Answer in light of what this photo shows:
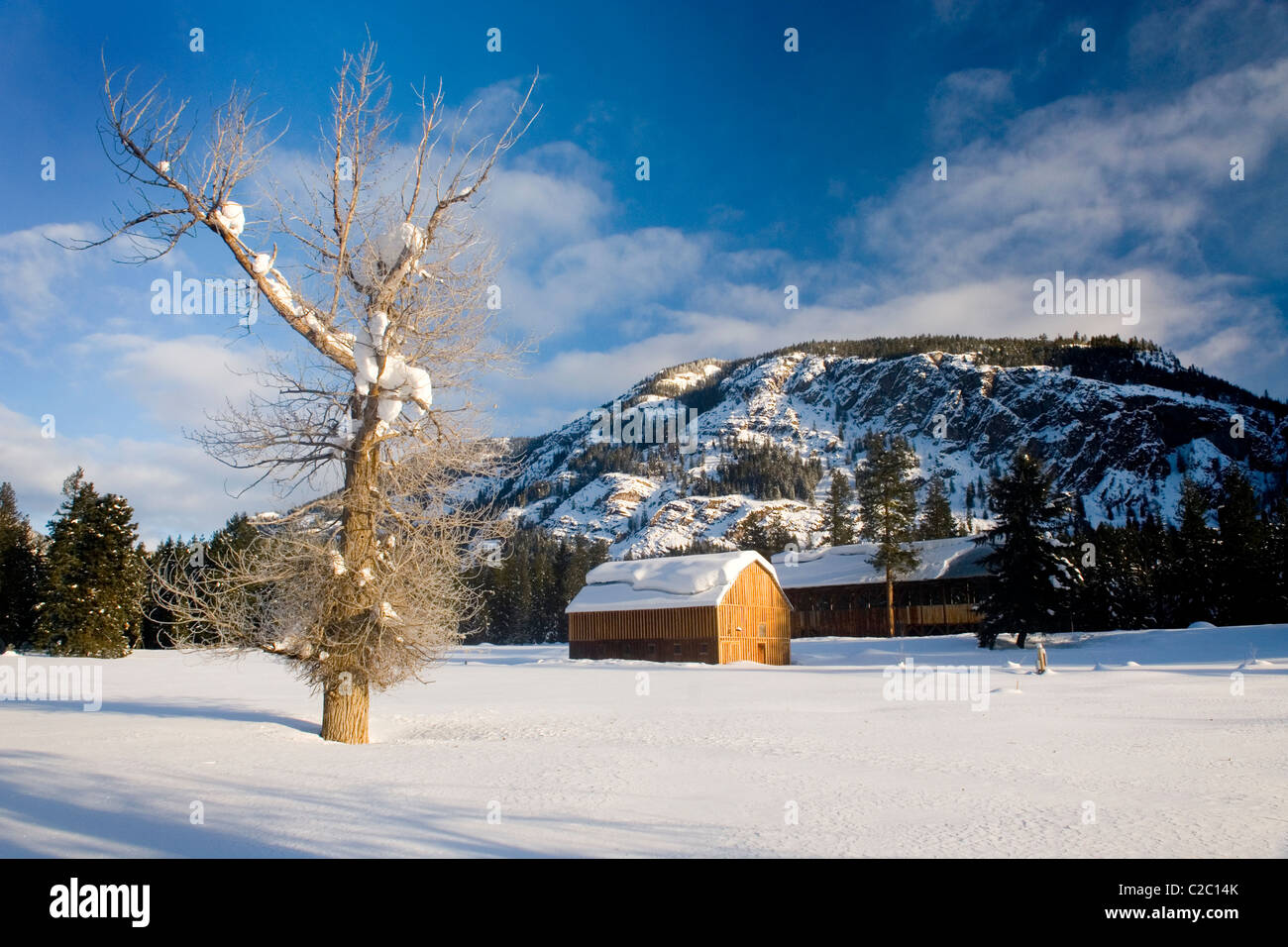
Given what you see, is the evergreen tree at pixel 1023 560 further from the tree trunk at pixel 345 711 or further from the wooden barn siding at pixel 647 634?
the tree trunk at pixel 345 711

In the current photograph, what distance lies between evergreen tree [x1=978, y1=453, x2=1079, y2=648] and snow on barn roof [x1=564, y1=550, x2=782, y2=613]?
13389 mm

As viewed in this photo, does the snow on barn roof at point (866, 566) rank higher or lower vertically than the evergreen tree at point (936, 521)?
lower

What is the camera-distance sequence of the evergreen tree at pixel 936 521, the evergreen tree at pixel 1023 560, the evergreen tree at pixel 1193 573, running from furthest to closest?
the evergreen tree at pixel 936 521 → the evergreen tree at pixel 1193 573 → the evergreen tree at pixel 1023 560

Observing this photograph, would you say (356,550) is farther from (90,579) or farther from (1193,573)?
(1193,573)

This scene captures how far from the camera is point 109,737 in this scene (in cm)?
1184

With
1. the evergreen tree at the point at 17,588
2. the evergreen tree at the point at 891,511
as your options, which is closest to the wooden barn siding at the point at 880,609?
the evergreen tree at the point at 891,511

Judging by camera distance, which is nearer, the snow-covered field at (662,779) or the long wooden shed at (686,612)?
the snow-covered field at (662,779)

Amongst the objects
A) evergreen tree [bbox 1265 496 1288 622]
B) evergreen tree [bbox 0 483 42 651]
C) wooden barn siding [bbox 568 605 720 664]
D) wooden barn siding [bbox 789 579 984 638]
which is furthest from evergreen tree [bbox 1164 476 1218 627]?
evergreen tree [bbox 0 483 42 651]

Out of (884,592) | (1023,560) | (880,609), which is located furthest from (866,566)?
(1023,560)

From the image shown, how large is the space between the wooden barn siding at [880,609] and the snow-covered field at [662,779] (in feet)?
122

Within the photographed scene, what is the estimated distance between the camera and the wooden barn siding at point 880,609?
2229 inches

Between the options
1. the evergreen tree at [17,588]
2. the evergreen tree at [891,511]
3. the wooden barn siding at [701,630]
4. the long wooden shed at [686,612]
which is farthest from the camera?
the evergreen tree at [891,511]
